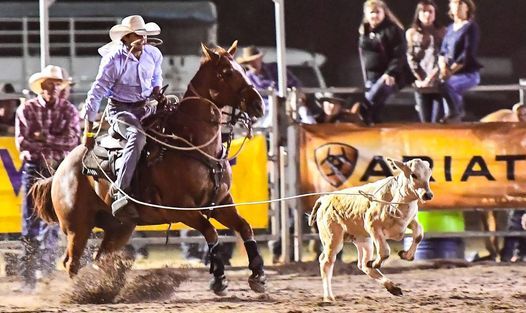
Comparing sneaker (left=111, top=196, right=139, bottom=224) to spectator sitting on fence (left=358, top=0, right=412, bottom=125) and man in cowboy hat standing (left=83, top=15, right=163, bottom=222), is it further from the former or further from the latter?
spectator sitting on fence (left=358, top=0, right=412, bottom=125)

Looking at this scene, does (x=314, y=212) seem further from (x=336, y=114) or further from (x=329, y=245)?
(x=336, y=114)

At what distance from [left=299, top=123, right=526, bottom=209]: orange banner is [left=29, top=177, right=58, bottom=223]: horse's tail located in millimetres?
2458

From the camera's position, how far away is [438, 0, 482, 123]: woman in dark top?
11508mm

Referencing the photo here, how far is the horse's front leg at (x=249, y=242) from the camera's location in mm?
8852

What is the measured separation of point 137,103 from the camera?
9.16 meters

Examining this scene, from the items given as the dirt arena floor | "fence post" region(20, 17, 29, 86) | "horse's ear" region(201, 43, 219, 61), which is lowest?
the dirt arena floor

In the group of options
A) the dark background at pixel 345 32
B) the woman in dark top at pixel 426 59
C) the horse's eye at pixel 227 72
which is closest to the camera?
the horse's eye at pixel 227 72

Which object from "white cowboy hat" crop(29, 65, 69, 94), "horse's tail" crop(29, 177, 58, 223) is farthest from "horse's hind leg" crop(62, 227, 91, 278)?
"white cowboy hat" crop(29, 65, 69, 94)

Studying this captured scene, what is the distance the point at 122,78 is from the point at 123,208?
881 millimetres

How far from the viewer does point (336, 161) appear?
11422mm

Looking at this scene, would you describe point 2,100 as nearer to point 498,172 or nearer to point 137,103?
point 137,103

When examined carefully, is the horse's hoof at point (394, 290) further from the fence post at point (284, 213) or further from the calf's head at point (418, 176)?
the fence post at point (284, 213)

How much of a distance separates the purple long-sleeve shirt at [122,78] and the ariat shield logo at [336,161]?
8.61 feet

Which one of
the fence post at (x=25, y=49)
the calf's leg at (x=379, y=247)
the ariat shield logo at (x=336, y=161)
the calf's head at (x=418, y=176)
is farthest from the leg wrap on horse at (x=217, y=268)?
the fence post at (x=25, y=49)
